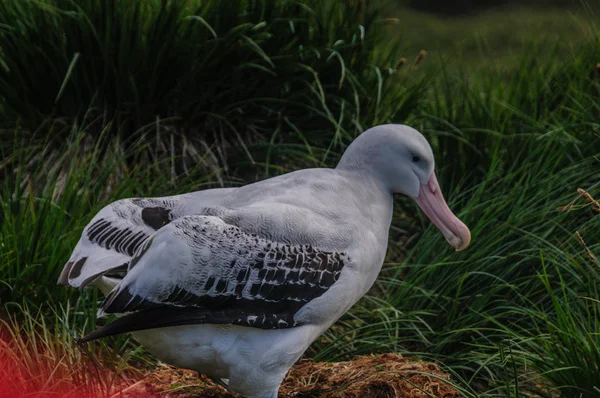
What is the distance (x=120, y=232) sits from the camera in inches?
128

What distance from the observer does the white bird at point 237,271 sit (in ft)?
9.77

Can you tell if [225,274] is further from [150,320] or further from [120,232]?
[120,232]

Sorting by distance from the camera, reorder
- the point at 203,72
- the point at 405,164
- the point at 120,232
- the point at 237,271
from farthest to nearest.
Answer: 1. the point at 203,72
2. the point at 405,164
3. the point at 120,232
4. the point at 237,271

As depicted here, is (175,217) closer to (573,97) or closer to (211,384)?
(211,384)

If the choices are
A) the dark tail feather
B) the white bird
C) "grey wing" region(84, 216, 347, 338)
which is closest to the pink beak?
the white bird

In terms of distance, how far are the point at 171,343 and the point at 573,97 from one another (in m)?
2.89

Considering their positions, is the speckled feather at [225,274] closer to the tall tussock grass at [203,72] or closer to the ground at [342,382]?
the ground at [342,382]

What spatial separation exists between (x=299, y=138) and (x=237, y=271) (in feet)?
6.74

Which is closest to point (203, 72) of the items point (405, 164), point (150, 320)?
point (405, 164)

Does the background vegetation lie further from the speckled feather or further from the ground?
the speckled feather

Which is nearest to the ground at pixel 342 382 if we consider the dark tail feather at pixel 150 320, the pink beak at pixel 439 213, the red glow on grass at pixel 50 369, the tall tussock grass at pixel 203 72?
the red glow on grass at pixel 50 369

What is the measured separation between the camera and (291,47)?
5.12 m

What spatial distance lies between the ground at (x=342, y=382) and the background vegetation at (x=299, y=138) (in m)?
0.26

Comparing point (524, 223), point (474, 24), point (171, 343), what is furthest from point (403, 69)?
point (474, 24)
